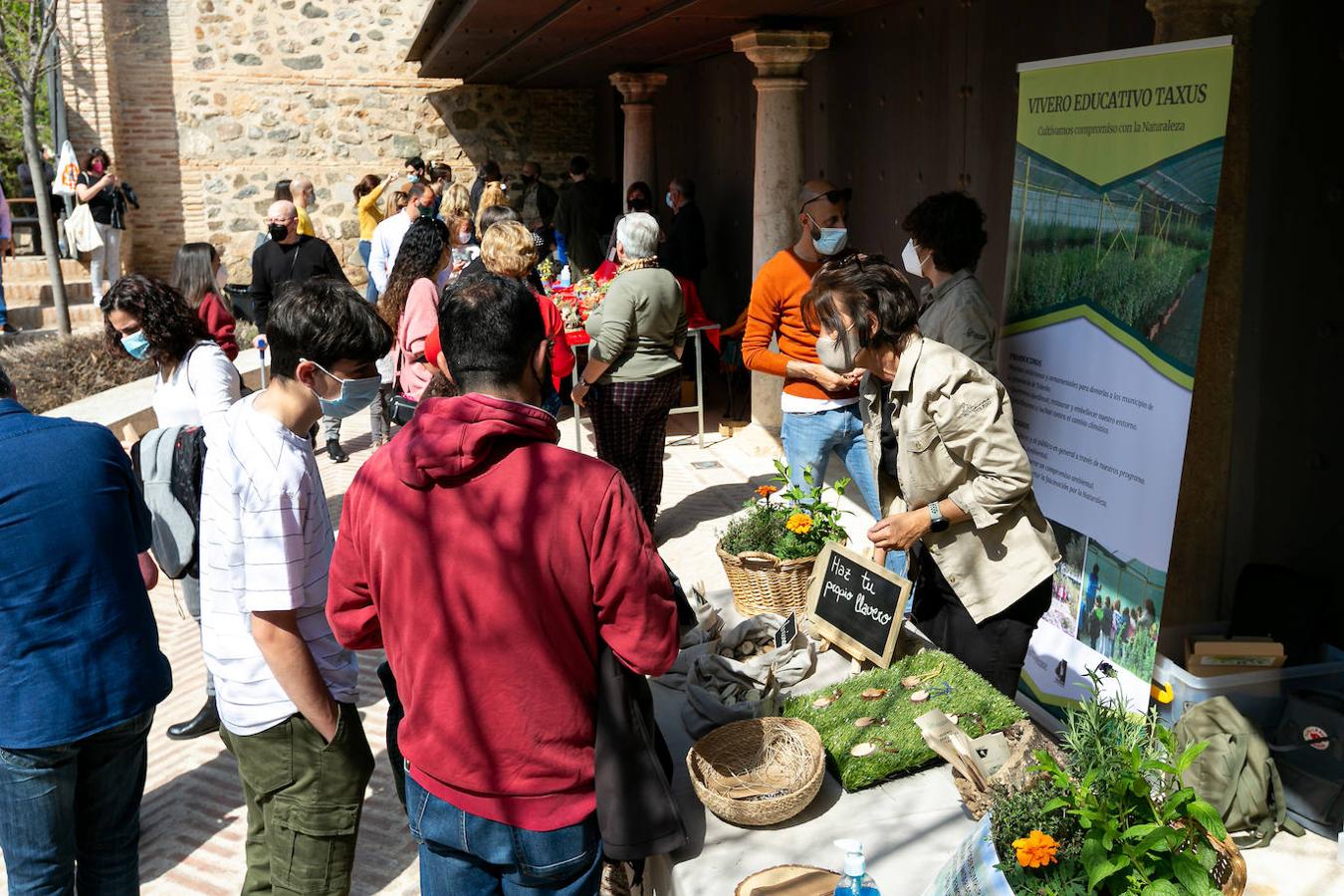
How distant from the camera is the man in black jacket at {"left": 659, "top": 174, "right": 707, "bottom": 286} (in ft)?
34.6

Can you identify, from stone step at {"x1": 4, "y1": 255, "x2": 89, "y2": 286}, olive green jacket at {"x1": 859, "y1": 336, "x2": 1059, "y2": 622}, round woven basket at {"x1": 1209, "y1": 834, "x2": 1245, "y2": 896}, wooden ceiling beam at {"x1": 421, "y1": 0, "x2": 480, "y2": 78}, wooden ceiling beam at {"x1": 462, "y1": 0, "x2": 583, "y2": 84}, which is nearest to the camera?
round woven basket at {"x1": 1209, "y1": 834, "x2": 1245, "y2": 896}

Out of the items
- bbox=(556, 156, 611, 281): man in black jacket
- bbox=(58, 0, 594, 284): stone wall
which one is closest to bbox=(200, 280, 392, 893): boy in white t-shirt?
bbox=(556, 156, 611, 281): man in black jacket

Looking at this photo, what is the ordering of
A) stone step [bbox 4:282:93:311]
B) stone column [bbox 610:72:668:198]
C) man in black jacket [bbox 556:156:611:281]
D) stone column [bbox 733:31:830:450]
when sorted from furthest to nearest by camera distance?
stone step [bbox 4:282:93:311]
man in black jacket [bbox 556:156:611:281]
stone column [bbox 610:72:668:198]
stone column [bbox 733:31:830:450]

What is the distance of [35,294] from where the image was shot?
15.2 metres

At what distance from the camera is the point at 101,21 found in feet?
52.3

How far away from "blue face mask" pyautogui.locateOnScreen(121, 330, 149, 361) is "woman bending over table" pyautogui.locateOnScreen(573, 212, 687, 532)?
228 cm

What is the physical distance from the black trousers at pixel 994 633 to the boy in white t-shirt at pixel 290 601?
176cm

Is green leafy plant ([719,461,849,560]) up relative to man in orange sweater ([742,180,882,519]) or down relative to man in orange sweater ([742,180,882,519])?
down

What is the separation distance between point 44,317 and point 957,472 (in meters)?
14.2

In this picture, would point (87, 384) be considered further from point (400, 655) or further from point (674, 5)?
point (400, 655)

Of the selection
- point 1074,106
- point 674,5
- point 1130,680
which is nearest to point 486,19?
point 674,5

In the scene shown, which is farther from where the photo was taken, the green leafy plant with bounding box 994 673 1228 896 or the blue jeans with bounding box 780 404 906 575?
the blue jeans with bounding box 780 404 906 575

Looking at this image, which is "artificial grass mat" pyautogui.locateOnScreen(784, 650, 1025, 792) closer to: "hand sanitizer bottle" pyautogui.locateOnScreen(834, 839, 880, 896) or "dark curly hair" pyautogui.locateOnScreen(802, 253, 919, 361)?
"hand sanitizer bottle" pyautogui.locateOnScreen(834, 839, 880, 896)

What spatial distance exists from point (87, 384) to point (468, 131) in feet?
27.3
